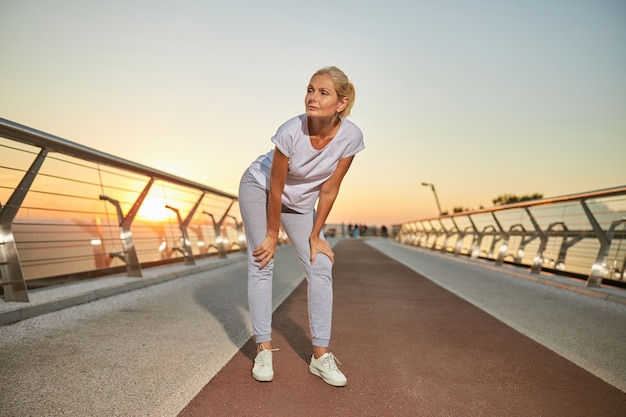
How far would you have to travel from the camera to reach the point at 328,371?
2381 millimetres

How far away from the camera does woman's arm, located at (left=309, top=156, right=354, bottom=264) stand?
8.20 ft

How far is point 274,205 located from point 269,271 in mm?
455

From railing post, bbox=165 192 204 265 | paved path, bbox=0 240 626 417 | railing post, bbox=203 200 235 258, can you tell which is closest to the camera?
paved path, bbox=0 240 626 417

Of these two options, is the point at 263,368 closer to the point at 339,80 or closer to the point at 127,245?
the point at 339,80

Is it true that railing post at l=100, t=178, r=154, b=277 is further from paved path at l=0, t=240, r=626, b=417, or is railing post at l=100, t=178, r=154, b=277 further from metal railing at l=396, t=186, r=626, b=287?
metal railing at l=396, t=186, r=626, b=287

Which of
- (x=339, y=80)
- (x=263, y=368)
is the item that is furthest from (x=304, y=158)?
(x=263, y=368)

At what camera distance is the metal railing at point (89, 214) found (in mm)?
3791

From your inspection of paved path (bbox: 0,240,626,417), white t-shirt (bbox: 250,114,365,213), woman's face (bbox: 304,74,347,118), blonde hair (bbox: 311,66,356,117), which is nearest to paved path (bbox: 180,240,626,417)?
paved path (bbox: 0,240,626,417)

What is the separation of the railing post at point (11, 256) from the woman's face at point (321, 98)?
3093mm

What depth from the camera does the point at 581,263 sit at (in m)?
7.57

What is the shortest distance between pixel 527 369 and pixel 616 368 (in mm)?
637

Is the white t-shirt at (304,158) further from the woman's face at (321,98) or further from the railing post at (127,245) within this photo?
the railing post at (127,245)

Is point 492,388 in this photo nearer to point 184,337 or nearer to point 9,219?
point 184,337

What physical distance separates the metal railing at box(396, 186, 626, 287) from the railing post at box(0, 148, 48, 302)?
7268 millimetres
